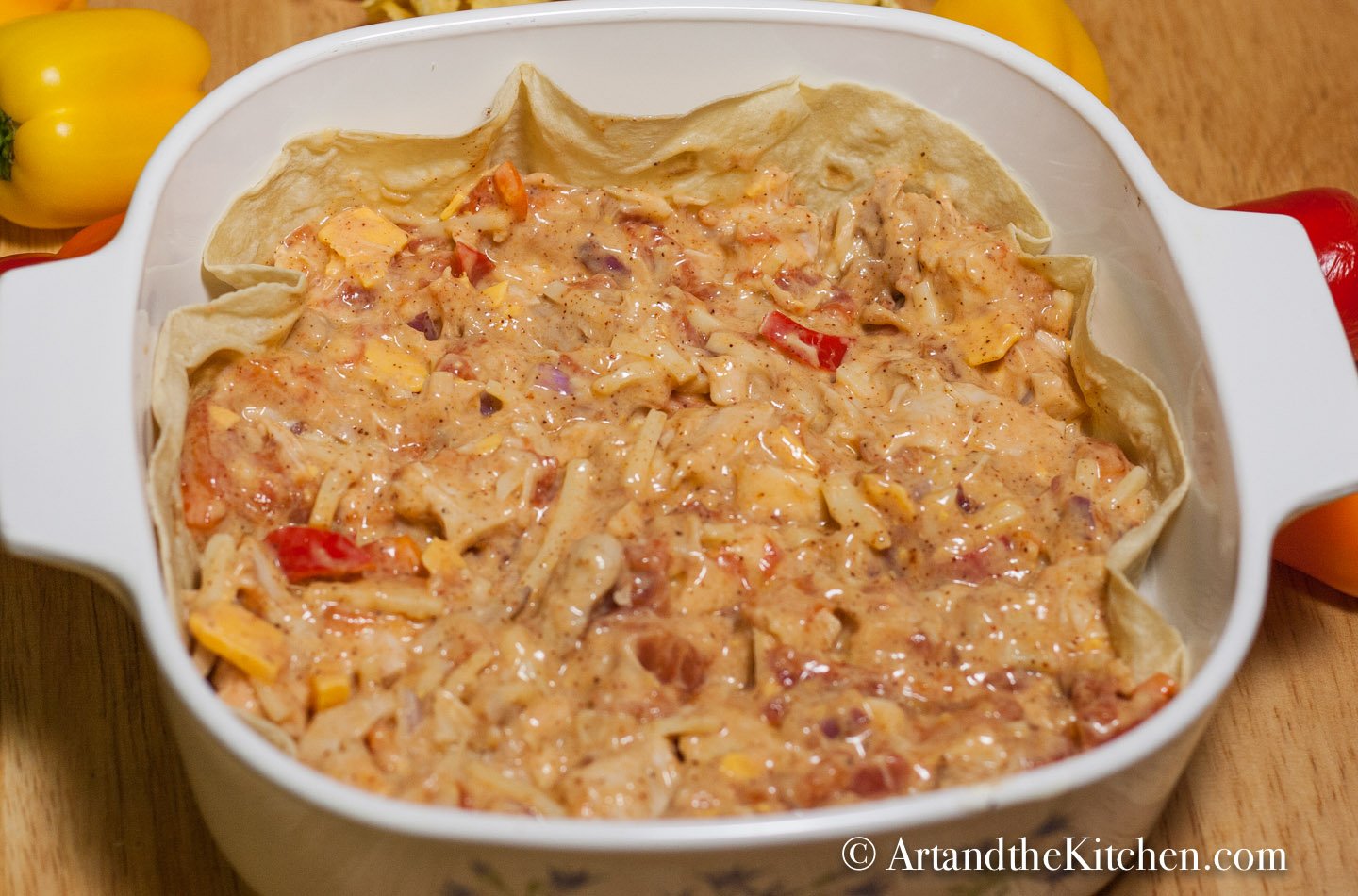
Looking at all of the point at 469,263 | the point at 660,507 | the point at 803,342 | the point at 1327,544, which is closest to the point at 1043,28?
the point at 803,342

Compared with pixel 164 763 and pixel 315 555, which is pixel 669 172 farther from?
pixel 164 763

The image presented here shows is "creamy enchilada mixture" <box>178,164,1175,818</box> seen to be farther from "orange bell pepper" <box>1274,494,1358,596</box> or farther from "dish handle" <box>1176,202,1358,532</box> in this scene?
"orange bell pepper" <box>1274,494,1358,596</box>

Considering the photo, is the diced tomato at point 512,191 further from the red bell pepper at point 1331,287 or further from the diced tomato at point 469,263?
the red bell pepper at point 1331,287

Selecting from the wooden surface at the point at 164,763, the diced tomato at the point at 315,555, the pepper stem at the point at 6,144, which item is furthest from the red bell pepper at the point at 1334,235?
the pepper stem at the point at 6,144

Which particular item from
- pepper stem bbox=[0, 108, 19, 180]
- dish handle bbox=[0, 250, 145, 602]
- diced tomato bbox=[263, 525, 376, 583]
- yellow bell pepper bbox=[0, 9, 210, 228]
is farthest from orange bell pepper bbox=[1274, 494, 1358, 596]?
pepper stem bbox=[0, 108, 19, 180]

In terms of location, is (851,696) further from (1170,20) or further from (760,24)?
(1170,20)
